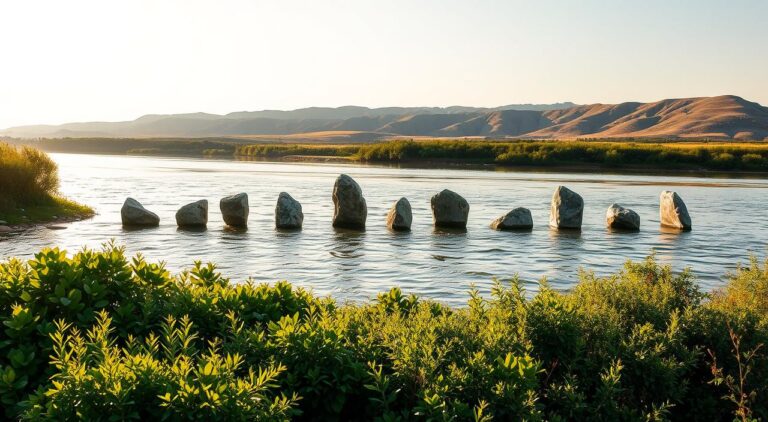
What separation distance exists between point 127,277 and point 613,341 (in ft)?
16.2

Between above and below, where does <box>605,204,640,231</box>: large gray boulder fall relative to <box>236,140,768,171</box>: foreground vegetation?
below

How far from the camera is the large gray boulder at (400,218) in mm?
23938

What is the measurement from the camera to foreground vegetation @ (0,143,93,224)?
23239 mm

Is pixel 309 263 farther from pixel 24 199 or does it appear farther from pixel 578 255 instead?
pixel 24 199

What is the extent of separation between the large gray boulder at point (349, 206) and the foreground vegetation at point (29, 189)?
10.2 meters

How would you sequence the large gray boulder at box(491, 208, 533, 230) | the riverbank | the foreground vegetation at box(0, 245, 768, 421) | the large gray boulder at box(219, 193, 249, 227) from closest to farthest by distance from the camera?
the foreground vegetation at box(0, 245, 768, 421)
the riverbank
the large gray boulder at box(219, 193, 249, 227)
the large gray boulder at box(491, 208, 533, 230)

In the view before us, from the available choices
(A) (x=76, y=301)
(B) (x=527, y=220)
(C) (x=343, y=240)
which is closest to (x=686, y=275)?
(A) (x=76, y=301)

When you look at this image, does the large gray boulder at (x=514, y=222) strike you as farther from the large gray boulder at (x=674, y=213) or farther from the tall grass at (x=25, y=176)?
the tall grass at (x=25, y=176)

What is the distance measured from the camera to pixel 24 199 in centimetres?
2469

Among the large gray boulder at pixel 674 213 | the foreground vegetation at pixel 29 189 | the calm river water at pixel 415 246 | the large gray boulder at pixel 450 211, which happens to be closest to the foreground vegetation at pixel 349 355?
the calm river water at pixel 415 246

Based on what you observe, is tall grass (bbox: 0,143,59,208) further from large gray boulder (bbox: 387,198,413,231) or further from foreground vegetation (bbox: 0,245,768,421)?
foreground vegetation (bbox: 0,245,768,421)

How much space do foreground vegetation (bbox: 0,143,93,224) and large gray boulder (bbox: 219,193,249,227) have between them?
614 cm

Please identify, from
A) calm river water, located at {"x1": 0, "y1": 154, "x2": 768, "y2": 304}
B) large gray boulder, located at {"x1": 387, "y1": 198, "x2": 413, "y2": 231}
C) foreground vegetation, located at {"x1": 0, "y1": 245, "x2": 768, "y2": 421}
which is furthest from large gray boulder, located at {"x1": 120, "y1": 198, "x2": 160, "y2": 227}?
foreground vegetation, located at {"x1": 0, "y1": 245, "x2": 768, "y2": 421}

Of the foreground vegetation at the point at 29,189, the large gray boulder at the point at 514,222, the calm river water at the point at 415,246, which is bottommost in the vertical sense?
the calm river water at the point at 415,246
